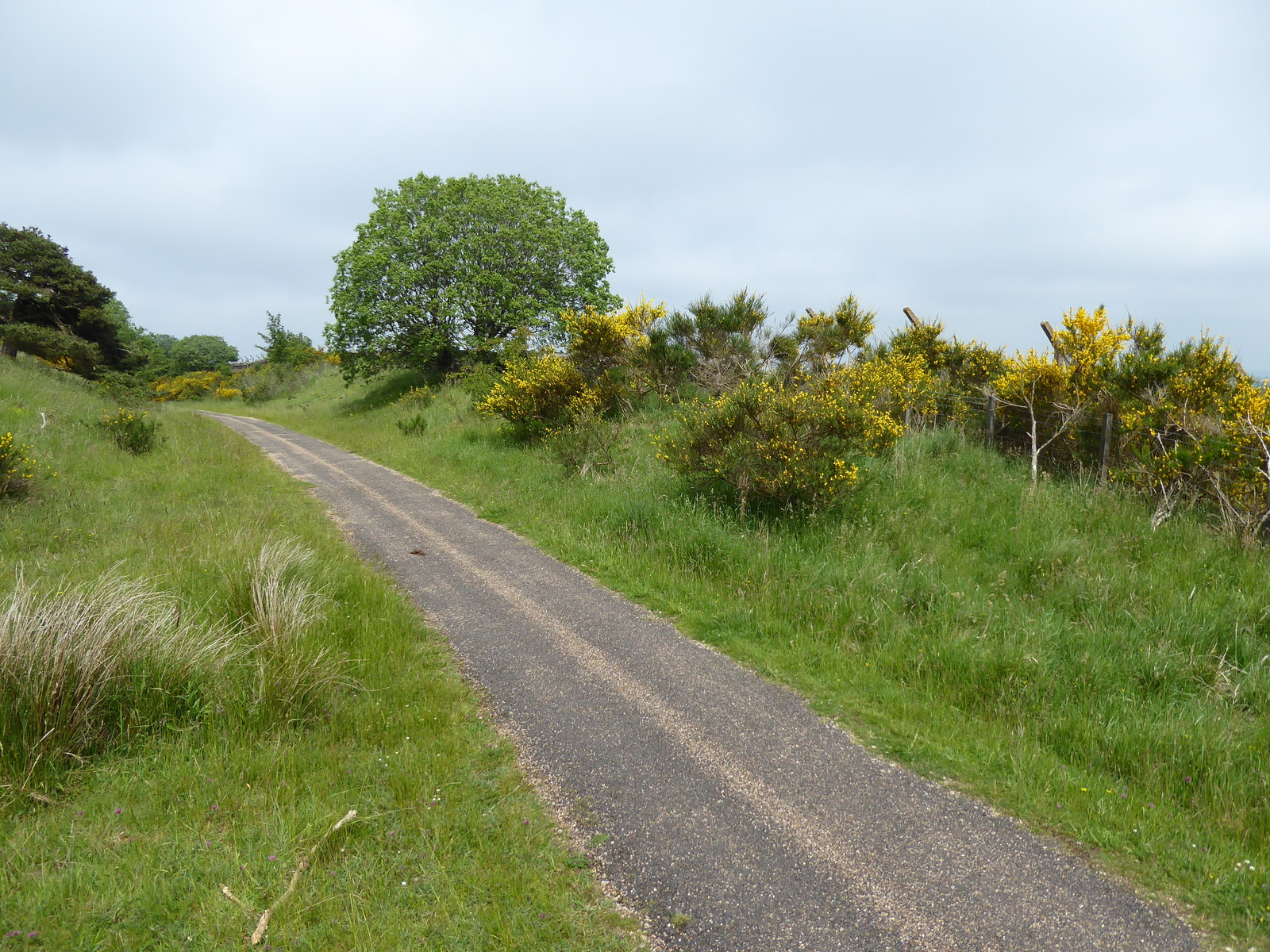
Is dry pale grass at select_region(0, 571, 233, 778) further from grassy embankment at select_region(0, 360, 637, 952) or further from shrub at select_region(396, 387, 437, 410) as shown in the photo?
shrub at select_region(396, 387, 437, 410)

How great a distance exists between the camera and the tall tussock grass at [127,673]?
3512 mm

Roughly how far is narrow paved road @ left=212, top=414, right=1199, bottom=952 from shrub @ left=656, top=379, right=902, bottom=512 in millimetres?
3183

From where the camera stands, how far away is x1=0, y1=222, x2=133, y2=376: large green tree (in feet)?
76.0

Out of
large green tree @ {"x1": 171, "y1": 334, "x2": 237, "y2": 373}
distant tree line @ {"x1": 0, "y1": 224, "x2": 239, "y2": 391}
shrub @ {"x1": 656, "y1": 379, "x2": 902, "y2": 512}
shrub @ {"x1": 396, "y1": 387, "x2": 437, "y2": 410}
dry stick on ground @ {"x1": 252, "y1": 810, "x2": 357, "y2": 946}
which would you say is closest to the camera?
dry stick on ground @ {"x1": 252, "y1": 810, "x2": 357, "y2": 946}

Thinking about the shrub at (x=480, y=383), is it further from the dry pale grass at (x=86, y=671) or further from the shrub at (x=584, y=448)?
the dry pale grass at (x=86, y=671)

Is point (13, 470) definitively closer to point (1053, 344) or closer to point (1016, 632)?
point (1016, 632)

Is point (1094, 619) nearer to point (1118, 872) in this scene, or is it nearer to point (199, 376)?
point (1118, 872)

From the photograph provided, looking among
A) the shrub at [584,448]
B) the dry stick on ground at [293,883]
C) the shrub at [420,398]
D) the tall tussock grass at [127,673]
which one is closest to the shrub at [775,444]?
the shrub at [584,448]

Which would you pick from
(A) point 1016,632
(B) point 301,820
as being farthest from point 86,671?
(A) point 1016,632

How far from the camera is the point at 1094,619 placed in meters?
5.83

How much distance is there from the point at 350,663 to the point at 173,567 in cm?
286

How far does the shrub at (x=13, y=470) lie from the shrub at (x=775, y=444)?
9384mm

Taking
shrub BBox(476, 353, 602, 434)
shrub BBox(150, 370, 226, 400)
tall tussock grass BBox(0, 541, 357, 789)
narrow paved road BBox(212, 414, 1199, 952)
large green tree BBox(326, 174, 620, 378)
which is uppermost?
large green tree BBox(326, 174, 620, 378)

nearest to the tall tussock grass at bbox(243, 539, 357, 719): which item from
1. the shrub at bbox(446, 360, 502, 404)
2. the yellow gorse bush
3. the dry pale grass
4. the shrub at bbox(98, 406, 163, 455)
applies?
the dry pale grass
